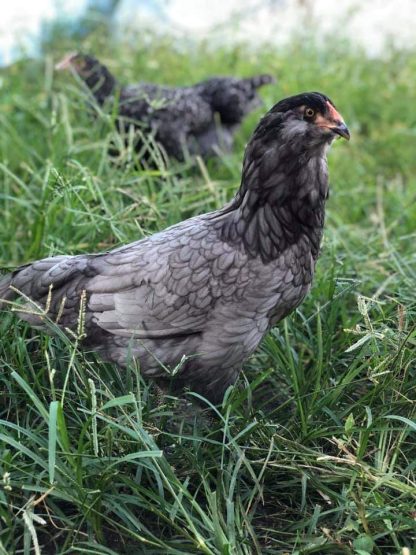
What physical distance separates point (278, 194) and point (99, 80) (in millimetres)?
2192

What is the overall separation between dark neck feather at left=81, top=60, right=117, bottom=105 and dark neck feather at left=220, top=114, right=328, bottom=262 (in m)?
2.07

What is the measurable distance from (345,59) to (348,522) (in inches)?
176

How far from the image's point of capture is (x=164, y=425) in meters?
2.16

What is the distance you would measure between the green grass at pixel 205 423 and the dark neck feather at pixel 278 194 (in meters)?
0.28

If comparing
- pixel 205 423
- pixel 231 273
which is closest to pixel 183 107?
pixel 231 273

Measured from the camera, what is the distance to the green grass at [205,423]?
182 centimetres

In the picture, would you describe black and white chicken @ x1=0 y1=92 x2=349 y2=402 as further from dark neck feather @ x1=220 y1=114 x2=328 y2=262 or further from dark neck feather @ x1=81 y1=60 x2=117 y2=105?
dark neck feather @ x1=81 y1=60 x2=117 y2=105

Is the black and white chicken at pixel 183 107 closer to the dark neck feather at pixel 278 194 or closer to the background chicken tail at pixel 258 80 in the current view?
the background chicken tail at pixel 258 80

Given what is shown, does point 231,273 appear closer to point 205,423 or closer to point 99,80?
point 205,423

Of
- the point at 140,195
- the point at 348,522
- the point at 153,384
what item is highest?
the point at 140,195

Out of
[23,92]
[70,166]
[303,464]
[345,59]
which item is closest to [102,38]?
[23,92]

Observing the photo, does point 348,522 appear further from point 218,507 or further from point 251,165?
point 251,165

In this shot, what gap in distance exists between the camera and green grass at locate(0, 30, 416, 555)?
1.82m

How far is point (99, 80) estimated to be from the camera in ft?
12.9
